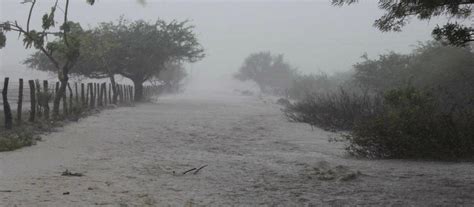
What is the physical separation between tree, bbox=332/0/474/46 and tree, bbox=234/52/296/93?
7443cm

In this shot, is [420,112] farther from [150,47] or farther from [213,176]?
[150,47]

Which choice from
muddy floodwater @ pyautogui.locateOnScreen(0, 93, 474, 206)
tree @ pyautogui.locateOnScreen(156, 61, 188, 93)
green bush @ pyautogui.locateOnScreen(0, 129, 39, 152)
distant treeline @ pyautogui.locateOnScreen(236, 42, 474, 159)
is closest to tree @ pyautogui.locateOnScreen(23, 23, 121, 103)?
distant treeline @ pyautogui.locateOnScreen(236, 42, 474, 159)

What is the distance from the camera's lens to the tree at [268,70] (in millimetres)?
83312

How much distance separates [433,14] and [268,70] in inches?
2979

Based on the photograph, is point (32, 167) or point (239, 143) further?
point (239, 143)

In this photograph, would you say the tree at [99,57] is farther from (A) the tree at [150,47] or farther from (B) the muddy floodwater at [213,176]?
(B) the muddy floodwater at [213,176]

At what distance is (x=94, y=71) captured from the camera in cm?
3550

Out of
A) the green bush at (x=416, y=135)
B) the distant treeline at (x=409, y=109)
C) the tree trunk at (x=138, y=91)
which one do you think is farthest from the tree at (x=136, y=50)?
the green bush at (x=416, y=135)

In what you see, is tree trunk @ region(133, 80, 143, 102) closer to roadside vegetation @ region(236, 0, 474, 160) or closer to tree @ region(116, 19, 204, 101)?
tree @ region(116, 19, 204, 101)

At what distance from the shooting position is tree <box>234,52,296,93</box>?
83.3m

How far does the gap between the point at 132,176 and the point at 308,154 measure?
450 centimetres

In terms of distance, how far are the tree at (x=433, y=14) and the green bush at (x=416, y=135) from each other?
2.06 m

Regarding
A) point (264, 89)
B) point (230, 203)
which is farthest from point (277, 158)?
point (264, 89)

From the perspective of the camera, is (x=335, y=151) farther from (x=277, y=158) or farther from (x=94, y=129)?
(x=94, y=129)
